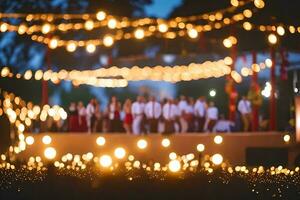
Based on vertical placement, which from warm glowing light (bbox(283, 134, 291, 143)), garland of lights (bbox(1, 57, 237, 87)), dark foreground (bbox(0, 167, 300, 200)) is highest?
garland of lights (bbox(1, 57, 237, 87))

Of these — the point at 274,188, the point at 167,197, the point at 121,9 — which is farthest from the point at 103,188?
the point at 121,9

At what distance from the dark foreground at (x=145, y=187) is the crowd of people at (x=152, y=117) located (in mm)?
10641

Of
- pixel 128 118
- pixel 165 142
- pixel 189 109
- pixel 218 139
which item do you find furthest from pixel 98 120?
pixel 218 139

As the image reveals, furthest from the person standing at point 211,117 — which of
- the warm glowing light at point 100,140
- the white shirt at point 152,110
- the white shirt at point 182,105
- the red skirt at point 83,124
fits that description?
the warm glowing light at point 100,140

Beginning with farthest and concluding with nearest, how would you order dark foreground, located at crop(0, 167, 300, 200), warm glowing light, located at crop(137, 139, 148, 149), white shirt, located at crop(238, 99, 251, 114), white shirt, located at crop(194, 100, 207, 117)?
white shirt, located at crop(194, 100, 207, 117), white shirt, located at crop(238, 99, 251, 114), warm glowing light, located at crop(137, 139, 148, 149), dark foreground, located at crop(0, 167, 300, 200)

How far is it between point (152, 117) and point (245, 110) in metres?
2.96

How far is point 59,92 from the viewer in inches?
1059

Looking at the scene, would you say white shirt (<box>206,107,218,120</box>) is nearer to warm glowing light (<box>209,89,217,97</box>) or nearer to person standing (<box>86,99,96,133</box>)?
warm glowing light (<box>209,89,217,97</box>)

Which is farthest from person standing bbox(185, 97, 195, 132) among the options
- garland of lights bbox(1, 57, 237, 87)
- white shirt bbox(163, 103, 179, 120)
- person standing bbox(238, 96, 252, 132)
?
person standing bbox(238, 96, 252, 132)

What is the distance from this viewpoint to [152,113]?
1759 centimetres

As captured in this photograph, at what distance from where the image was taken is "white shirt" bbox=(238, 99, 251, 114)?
16875 mm

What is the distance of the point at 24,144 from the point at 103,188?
7.91 m

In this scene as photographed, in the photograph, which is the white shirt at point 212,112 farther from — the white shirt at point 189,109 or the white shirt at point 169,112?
the white shirt at point 169,112

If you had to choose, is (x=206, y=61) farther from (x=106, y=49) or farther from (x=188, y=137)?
(x=106, y=49)
